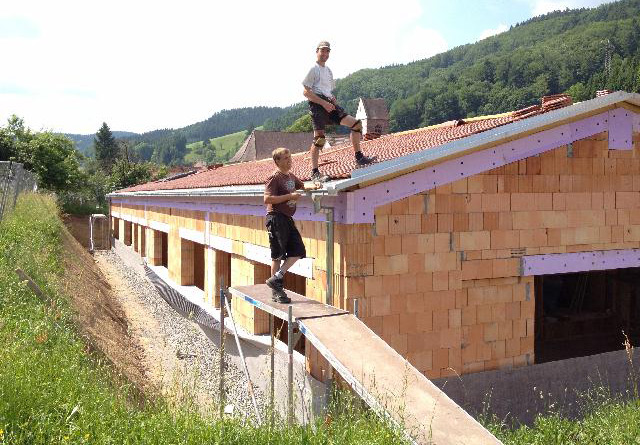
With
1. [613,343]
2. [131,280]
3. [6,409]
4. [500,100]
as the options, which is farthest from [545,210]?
[500,100]

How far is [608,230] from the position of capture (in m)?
7.38

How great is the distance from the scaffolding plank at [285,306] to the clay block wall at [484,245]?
1.31ft

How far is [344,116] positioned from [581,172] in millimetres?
3321

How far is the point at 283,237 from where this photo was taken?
5.69 metres

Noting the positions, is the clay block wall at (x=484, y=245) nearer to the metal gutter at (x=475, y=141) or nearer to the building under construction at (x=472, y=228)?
the building under construction at (x=472, y=228)

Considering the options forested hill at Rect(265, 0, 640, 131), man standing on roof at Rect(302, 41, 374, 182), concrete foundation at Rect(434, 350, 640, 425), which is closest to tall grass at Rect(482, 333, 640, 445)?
concrete foundation at Rect(434, 350, 640, 425)

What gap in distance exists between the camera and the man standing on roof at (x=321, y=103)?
6281 millimetres

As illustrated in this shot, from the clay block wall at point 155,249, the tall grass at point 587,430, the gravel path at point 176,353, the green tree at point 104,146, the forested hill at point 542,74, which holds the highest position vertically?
the forested hill at point 542,74

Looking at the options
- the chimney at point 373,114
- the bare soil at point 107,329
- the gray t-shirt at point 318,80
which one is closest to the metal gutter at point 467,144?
the gray t-shirt at point 318,80

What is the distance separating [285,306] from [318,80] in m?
2.68

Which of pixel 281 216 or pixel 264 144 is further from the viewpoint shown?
pixel 264 144

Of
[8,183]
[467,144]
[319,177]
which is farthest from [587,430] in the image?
[8,183]

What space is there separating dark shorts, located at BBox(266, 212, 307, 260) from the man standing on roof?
725mm

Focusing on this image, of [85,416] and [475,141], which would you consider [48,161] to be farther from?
[475,141]
